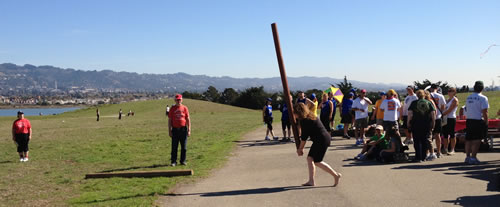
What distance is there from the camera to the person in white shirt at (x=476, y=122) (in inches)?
376

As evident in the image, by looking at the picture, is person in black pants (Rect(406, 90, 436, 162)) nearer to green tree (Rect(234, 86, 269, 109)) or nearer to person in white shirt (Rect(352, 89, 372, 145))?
person in white shirt (Rect(352, 89, 372, 145))

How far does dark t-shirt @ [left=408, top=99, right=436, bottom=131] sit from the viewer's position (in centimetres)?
995

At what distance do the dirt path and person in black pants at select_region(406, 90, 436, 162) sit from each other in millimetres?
402

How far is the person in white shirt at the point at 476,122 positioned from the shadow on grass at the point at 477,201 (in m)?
3.16

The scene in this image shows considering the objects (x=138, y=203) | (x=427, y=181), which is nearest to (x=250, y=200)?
(x=138, y=203)

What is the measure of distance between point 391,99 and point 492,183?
4859 millimetres

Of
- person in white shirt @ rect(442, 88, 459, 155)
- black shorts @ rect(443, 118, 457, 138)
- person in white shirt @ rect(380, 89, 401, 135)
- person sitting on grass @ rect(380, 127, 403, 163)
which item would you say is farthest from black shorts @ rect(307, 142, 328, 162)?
black shorts @ rect(443, 118, 457, 138)

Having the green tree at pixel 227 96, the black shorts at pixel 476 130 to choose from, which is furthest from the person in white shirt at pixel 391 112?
the green tree at pixel 227 96

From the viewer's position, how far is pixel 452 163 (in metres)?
9.79

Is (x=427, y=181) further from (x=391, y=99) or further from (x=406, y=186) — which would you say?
(x=391, y=99)

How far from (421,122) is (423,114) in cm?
20

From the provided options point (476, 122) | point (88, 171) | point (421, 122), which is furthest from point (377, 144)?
point (88, 171)

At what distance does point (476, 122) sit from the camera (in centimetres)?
964

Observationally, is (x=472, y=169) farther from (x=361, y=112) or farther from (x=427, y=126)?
(x=361, y=112)
